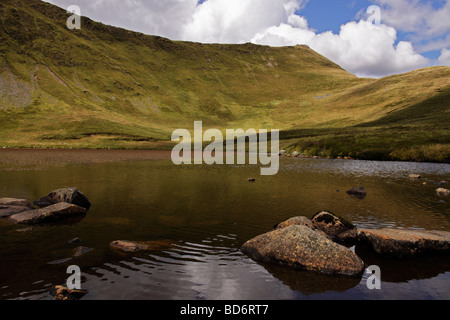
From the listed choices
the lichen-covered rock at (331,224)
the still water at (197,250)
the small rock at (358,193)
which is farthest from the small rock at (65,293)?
the small rock at (358,193)

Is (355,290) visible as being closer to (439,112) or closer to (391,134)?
(391,134)

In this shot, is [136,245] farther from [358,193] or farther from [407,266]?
[358,193]

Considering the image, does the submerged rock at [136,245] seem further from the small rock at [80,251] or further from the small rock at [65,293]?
the small rock at [65,293]

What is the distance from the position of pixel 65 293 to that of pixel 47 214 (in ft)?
40.6

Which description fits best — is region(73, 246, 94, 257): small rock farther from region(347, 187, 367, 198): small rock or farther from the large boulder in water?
region(347, 187, 367, 198): small rock

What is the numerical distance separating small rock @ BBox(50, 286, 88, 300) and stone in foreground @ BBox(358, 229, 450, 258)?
589 inches

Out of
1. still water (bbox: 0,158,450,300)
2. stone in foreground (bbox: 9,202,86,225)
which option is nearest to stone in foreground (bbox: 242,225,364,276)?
still water (bbox: 0,158,450,300)

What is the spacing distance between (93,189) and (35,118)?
172 m

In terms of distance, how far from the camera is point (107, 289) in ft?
37.3

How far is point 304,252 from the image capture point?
46.3 ft

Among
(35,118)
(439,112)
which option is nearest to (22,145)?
(35,118)

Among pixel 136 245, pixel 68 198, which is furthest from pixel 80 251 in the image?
pixel 68 198

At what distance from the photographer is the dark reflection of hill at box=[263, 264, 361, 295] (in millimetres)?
11898
